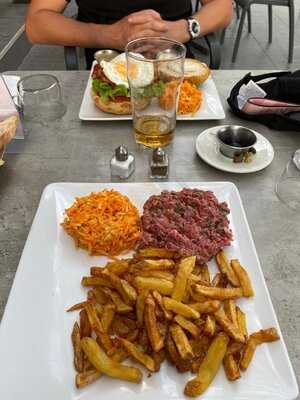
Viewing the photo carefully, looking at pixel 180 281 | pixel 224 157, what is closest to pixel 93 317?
pixel 180 281

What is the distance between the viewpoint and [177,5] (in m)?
2.69

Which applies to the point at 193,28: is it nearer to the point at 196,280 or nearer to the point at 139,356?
the point at 196,280

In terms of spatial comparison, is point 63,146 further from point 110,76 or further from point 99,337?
point 99,337

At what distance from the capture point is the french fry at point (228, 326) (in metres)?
0.97

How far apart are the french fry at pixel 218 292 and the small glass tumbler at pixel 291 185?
20.4 inches

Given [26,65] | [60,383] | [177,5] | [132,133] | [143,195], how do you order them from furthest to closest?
1. [26,65]
2. [177,5]
3. [132,133]
4. [143,195]
5. [60,383]

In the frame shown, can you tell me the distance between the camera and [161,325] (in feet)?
3.33

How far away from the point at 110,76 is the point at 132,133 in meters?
0.29

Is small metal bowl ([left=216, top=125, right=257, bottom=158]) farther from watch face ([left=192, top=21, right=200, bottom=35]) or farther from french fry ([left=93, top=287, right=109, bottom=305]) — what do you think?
watch face ([left=192, top=21, right=200, bottom=35])

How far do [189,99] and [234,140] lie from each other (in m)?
0.35

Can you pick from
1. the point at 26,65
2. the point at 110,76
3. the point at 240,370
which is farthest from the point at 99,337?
the point at 26,65

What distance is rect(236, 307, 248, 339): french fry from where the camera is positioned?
103 centimetres

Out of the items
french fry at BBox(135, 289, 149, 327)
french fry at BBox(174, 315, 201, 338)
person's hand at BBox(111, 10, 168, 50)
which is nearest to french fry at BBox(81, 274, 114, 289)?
french fry at BBox(135, 289, 149, 327)

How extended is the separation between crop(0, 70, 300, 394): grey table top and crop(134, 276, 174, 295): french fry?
34cm
